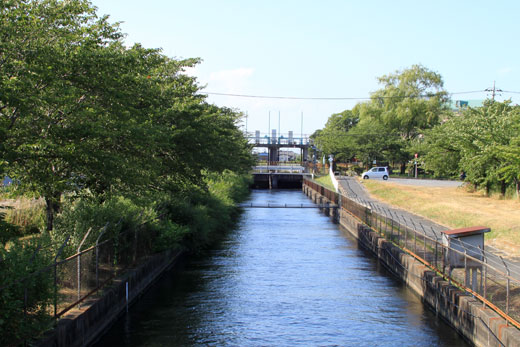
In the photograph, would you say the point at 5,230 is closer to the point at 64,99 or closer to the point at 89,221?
the point at 64,99

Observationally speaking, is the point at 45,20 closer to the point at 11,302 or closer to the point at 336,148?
the point at 11,302

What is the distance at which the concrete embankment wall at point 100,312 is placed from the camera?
470 inches

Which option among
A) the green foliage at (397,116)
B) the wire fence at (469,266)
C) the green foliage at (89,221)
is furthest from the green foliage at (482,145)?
the green foliage at (397,116)

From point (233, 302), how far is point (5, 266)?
9.44m

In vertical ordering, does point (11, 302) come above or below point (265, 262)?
above

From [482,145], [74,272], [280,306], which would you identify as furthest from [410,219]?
[74,272]

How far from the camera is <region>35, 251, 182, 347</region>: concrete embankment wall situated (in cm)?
1194

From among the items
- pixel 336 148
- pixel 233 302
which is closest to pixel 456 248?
pixel 233 302

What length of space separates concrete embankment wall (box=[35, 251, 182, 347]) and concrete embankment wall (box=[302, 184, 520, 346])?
914 cm

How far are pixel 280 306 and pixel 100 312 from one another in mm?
6012

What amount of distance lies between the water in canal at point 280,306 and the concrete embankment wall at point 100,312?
0.35 meters

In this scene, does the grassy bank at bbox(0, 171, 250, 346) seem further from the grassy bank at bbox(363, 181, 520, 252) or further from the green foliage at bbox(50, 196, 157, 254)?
the grassy bank at bbox(363, 181, 520, 252)

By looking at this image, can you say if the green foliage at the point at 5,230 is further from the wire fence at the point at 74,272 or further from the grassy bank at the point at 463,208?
the grassy bank at the point at 463,208

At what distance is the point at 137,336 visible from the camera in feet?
49.5
